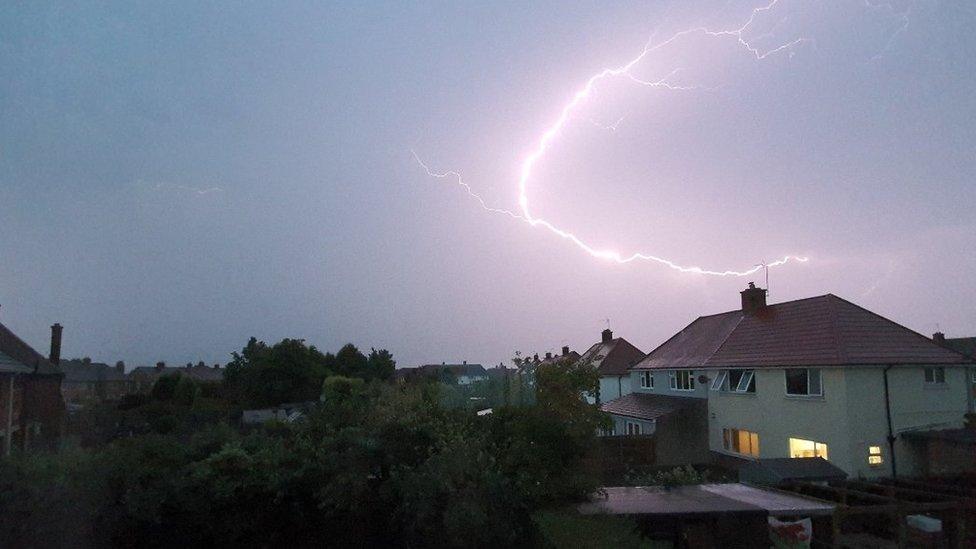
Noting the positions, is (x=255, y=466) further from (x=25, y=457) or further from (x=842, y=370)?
(x=842, y=370)

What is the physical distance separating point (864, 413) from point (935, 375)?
135 inches

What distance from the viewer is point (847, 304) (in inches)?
1006

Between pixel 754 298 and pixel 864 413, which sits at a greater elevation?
pixel 754 298

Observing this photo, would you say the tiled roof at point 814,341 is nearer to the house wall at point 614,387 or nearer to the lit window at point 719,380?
the lit window at point 719,380

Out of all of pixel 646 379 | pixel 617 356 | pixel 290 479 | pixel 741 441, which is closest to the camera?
Result: pixel 290 479

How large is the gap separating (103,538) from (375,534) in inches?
153

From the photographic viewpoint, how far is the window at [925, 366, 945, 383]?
22.4m

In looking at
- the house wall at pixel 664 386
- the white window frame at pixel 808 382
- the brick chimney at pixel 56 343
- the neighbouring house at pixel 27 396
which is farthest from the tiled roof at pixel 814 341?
the brick chimney at pixel 56 343

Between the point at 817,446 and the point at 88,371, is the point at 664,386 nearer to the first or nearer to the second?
the point at 817,446

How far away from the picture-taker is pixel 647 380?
37188 mm

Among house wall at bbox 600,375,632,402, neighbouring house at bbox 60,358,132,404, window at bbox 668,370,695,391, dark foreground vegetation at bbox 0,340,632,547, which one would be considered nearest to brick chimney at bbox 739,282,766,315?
window at bbox 668,370,695,391

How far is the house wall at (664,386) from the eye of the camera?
30034 millimetres

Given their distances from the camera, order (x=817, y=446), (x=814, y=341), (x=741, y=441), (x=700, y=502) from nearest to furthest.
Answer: (x=700, y=502)
(x=817, y=446)
(x=814, y=341)
(x=741, y=441)

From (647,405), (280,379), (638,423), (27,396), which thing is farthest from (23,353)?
(647,405)
